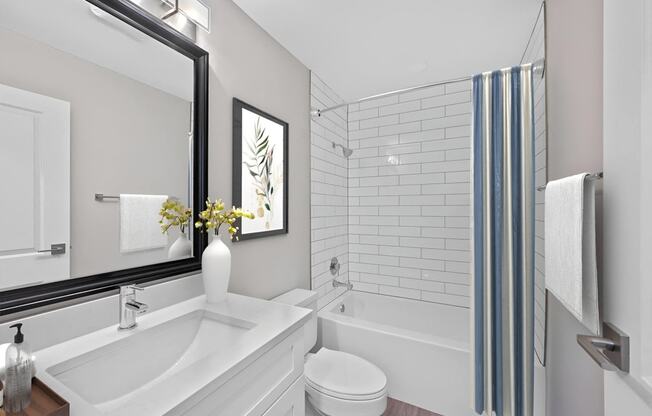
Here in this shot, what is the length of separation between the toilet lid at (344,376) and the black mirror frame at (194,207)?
Result: 2.99 feet

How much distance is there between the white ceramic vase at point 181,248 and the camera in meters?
1.32

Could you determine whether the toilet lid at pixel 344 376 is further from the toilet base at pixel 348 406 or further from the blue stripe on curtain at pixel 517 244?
the blue stripe on curtain at pixel 517 244

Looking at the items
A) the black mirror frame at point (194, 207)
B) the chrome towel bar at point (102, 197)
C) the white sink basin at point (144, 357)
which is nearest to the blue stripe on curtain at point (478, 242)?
the white sink basin at point (144, 357)

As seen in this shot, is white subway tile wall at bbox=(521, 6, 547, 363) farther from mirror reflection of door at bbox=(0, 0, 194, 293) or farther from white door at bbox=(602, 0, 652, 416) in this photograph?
mirror reflection of door at bbox=(0, 0, 194, 293)

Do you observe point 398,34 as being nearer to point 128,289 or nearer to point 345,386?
point 128,289

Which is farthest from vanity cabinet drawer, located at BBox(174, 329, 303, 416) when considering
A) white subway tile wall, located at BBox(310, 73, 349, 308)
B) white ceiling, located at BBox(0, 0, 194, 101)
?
white subway tile wall, located at BBox(310, 73, 349, 308)

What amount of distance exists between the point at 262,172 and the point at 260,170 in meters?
0.02

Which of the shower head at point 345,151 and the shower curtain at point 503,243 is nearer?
the shower curtain at point 503,243

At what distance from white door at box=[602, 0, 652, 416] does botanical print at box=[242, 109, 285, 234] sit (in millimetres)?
1532

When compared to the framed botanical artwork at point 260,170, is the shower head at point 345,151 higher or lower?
higher

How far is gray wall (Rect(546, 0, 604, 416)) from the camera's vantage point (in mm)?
1015

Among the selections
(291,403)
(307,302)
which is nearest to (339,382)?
(307,302)

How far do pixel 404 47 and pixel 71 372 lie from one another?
237cm

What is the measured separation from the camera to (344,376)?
1.67m
